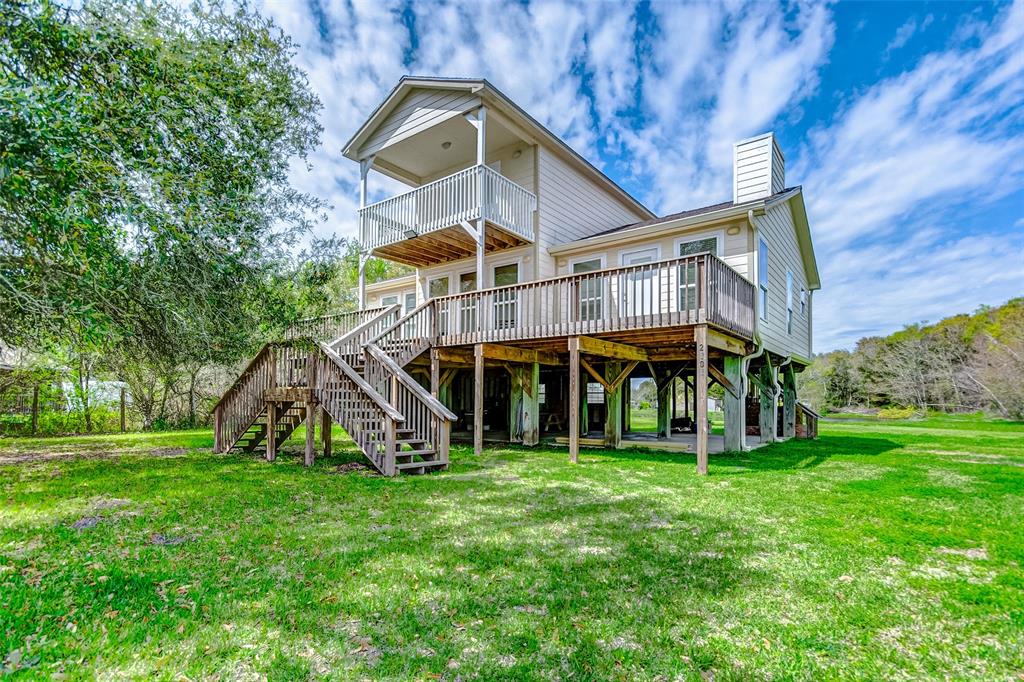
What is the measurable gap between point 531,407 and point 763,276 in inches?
259

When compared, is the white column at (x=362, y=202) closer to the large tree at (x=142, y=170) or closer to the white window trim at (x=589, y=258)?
the large tree at (x=142, y=170)

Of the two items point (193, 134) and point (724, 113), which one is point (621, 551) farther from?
point (724, 113)

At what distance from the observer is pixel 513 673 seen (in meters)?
2.60

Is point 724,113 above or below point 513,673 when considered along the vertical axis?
above

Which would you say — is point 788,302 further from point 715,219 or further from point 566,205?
point 566,205

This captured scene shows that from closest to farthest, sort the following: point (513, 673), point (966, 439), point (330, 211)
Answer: point (513, 673)
point (330, 211)
point (966, 439)

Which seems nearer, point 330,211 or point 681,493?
point 681,493

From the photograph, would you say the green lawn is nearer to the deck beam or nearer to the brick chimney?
the deck beam

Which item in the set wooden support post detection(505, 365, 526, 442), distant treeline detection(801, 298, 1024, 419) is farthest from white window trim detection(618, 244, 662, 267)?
distant treeline detection(801, 298, 1024, 419)

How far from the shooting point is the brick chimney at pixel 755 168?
42.2 ft

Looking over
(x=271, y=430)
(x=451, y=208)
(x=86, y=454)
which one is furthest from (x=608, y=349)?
(x=86, y=454)

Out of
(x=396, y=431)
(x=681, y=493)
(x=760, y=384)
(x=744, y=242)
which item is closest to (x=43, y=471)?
(x=396, y=431)

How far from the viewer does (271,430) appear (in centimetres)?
1026

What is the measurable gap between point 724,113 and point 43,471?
796 inches
